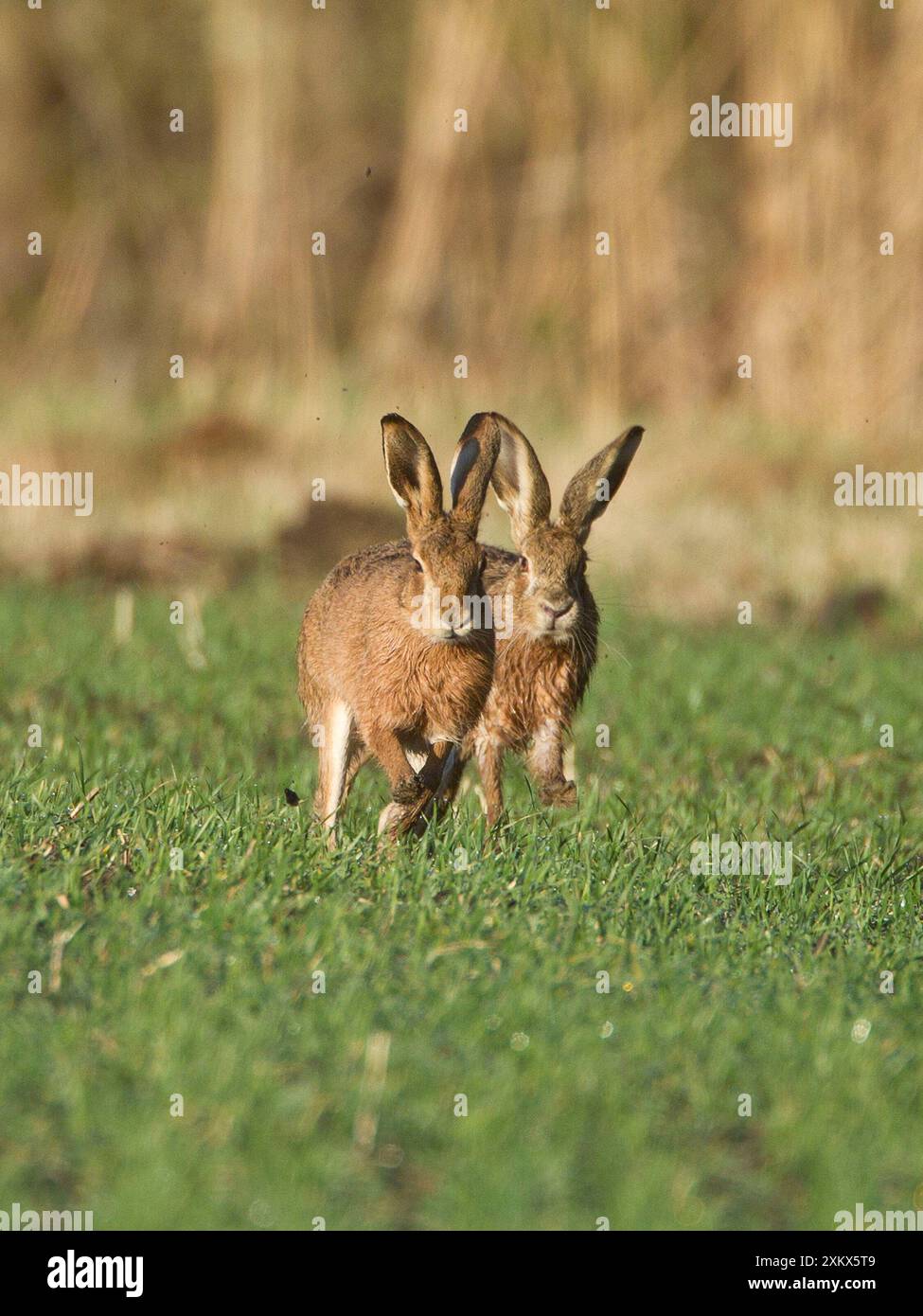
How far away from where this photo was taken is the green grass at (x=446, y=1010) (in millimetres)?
3570

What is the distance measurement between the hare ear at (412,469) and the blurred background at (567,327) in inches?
219

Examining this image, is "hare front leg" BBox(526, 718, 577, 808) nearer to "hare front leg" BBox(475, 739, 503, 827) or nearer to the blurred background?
"hare front leg" BBox(475, 739, 503, 827)

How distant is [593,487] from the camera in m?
6.09

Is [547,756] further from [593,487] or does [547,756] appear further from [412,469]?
[412,469]

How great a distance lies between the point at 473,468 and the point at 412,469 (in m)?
0.20

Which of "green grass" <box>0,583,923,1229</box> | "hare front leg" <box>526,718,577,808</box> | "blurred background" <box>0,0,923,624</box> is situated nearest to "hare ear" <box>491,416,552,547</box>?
"hare front leg" <box>526,718,577,808</box>

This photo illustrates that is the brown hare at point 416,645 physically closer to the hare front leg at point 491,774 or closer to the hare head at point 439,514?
the hare head at point 439,514

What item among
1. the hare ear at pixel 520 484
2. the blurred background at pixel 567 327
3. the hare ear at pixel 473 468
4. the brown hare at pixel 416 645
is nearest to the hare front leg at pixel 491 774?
the brown hare at pixel 416 645

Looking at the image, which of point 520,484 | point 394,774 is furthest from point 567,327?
point 394,774

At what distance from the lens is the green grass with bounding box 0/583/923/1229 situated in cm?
357

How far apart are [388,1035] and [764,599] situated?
7.63 metres

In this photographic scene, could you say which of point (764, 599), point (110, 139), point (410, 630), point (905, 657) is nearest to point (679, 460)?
point (764, 599)
